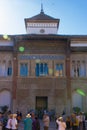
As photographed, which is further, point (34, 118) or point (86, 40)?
point (86, 40)

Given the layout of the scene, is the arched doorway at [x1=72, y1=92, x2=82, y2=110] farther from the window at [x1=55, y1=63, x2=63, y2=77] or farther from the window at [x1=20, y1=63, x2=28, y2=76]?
the window at [x1=20, y1=63, x2=28, y2=76]

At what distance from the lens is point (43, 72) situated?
32438 mm

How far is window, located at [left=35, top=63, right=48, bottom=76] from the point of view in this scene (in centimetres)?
3238

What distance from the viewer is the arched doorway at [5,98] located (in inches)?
1254

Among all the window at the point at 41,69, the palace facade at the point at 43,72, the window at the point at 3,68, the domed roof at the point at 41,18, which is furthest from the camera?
the domed roof at the point at 41,18

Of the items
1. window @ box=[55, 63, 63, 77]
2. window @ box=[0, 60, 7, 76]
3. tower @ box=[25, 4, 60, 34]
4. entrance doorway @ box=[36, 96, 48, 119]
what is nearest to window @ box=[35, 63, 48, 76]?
window @ box=[55, 63, 63, 77]

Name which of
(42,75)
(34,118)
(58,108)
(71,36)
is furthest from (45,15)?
(34,118)

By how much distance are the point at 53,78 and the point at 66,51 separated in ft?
10.9

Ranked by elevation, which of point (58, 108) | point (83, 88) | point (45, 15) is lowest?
point (58, 108)

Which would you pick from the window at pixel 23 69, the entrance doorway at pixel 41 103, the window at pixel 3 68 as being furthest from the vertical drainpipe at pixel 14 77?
the entrance doorway at pixel 41 103

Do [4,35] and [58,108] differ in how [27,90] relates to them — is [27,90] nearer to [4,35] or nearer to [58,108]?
[58,108]

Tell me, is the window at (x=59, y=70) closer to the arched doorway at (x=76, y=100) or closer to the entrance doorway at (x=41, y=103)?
the arched doorway at (x=76, y=100)

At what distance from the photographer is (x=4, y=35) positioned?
33.3 metres

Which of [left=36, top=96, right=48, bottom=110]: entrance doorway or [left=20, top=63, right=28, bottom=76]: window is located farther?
[left=20, top=63, right=28, bottom=76]: window
